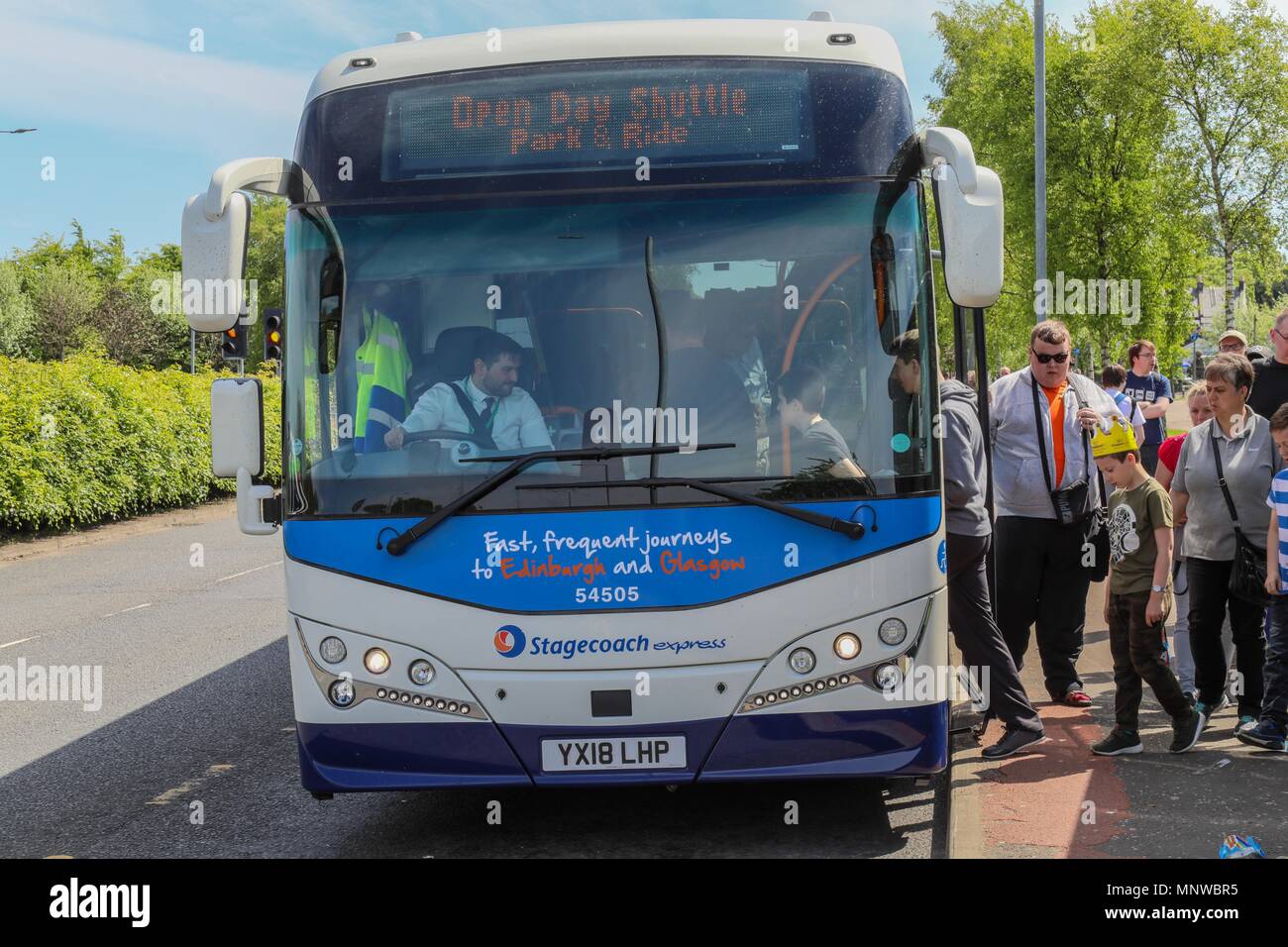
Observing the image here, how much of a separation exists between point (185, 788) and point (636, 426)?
3.31 m

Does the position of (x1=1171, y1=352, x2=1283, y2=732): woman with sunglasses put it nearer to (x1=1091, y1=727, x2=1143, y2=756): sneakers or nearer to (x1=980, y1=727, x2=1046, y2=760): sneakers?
(x1=1091, y1=727, x2=1143, y2=756): sneakers

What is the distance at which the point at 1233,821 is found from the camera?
18.1ft

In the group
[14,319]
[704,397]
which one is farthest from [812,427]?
[14,319]

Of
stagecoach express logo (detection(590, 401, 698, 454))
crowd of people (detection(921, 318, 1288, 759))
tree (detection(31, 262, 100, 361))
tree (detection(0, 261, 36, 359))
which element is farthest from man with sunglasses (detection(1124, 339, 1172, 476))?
tree (detection(31, 262, 100, 361))

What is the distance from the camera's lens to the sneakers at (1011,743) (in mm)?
6719

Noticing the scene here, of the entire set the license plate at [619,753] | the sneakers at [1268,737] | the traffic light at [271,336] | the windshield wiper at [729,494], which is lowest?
the sneakers at [1268,737]

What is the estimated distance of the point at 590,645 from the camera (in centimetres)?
530

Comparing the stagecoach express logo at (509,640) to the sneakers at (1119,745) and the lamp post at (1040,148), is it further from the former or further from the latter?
the lamp post at (1040,148)

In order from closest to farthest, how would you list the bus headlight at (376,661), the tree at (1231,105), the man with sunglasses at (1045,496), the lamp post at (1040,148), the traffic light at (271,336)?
the bus headlight at (376,661)
the man with sunglasses at (1045,496)
the traffic light at (271,336)
the lamp post at (1040,148)
the tree at (1231,105)

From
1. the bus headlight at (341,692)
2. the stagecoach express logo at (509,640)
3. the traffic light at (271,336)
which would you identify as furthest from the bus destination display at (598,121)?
the traffic light at (271,336)

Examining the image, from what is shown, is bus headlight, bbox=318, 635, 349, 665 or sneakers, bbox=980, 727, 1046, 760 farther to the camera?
sneakers, bbox=980, 727, 1046, 760

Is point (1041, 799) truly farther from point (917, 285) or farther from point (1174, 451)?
point (1174, 451)

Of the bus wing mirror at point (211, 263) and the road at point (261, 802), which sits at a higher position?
the bus wing mirror at point (211, 263)

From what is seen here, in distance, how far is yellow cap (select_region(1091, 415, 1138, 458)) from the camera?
6.84m
